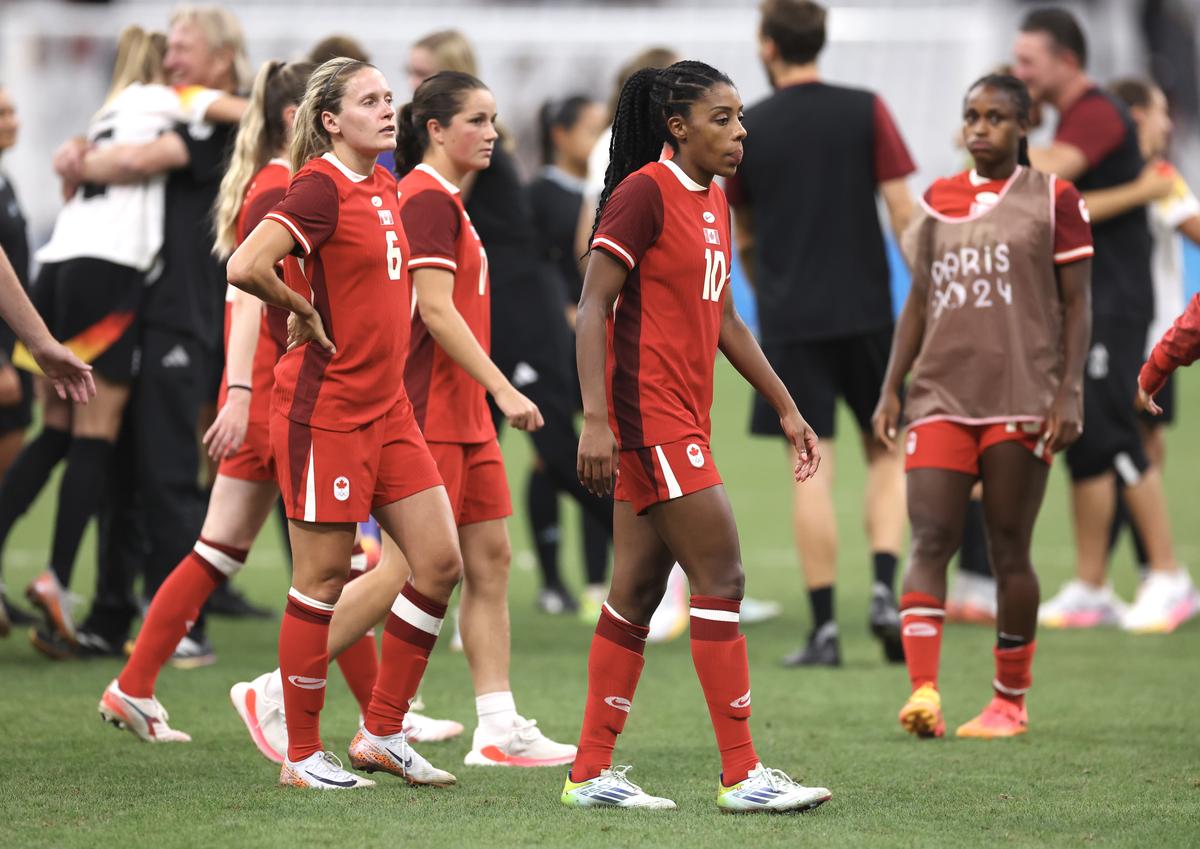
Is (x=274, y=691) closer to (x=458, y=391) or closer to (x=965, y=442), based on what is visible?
(x=458, y=391)

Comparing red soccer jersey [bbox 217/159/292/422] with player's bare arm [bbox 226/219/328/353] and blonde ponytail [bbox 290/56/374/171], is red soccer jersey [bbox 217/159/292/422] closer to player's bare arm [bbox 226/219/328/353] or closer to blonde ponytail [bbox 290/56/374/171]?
blonde ponytail [bbox 290/56/374/171]

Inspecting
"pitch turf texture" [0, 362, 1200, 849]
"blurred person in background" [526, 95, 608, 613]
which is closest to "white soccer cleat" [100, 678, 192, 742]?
"pitch turf texture" [0, 362, 1200, 849]

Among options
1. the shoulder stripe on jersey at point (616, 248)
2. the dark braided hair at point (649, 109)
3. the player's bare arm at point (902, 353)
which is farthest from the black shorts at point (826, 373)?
the shoulder stripe on jersey at point (616, 248)

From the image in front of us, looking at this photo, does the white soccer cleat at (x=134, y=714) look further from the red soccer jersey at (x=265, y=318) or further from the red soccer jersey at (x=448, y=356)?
the red soccer jersey at (x=448, y=356)

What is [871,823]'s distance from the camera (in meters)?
4.07

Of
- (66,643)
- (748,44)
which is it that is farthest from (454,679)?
(748,44)

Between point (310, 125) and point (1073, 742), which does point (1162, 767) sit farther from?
point (310, 125)

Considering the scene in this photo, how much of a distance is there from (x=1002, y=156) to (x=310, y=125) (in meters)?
2.25

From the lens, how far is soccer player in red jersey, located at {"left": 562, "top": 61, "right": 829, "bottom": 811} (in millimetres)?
4180

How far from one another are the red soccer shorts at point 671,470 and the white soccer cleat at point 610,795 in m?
0.68

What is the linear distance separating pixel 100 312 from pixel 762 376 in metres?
Result: 3.18

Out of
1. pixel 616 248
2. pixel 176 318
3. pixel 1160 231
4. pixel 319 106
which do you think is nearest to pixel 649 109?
pixel 616 248

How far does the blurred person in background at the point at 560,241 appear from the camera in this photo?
8.58 metres

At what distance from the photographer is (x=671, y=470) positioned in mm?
4184
